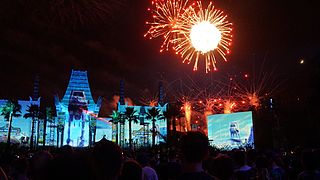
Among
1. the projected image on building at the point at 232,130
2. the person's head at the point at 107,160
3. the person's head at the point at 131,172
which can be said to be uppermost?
the projected image on building at the point at 232,130

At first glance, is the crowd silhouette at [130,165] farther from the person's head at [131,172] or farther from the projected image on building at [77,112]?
the projected image on building at [77,112]

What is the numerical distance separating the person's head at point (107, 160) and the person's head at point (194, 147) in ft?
2.51

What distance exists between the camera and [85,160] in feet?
7.34

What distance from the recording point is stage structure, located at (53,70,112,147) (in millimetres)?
94938

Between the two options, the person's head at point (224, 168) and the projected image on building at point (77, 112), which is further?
the projected image on building at point (77, 112)

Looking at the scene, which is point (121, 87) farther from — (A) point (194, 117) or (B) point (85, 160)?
(B) point (85, 160)

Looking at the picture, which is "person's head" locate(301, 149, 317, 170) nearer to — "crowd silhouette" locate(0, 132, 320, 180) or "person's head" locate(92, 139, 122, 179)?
"crowd silhouette" locate(0, 132, 320, 180)

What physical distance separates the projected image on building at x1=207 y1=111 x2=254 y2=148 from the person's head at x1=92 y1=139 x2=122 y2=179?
48.0m

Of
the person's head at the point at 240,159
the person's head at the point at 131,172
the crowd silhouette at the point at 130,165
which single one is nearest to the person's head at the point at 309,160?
the crowd silhouette at the point at 130,165

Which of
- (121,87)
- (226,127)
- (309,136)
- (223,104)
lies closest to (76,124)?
(121,87)

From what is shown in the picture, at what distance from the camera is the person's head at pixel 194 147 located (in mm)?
3676

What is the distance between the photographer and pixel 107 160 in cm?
326

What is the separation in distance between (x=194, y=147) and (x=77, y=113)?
9503 centimetres

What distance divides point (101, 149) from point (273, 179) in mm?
5937
